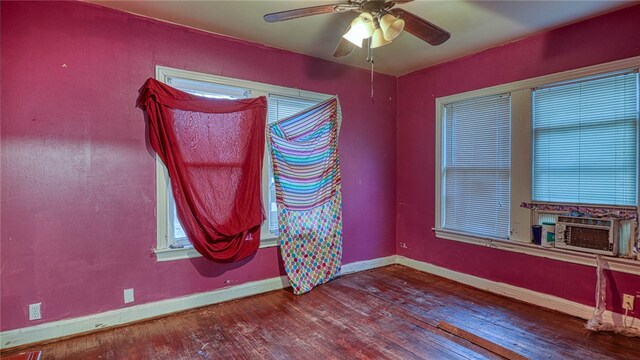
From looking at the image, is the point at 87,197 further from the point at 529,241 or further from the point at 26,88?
the point at 529,241

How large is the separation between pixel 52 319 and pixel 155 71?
216 cm

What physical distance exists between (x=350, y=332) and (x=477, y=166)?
236 centimetres

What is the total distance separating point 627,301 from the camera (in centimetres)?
258

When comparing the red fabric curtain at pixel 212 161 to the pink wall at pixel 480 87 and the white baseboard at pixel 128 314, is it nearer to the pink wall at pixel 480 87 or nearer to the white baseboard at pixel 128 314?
the white baseboard at pixel 128 314

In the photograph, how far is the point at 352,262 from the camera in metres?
4.10

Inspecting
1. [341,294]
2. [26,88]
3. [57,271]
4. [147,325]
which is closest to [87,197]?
[57,271]

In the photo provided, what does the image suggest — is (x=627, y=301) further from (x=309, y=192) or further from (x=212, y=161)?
(x=212, y=161)

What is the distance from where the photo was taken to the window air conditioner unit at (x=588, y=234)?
264 centimetres

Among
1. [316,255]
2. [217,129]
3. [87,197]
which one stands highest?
[217,129]

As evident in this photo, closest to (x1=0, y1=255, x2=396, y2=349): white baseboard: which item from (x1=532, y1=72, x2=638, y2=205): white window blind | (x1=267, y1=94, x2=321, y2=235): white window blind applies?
(x1=267, y1=94, x2=321, y2=235): white window blind

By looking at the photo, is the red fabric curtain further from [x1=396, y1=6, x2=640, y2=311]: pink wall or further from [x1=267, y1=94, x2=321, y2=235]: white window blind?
[x1=396, y1=6, x2=640, y2=311]: pink wall

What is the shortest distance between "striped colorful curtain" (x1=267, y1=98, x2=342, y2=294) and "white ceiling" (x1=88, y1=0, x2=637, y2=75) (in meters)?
0.84

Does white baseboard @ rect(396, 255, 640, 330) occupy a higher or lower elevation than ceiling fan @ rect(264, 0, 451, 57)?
lower

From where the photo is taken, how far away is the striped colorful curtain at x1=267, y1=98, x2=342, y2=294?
11.1ft
